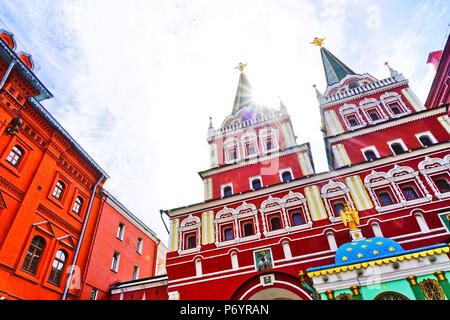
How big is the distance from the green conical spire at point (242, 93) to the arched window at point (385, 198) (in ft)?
47.7

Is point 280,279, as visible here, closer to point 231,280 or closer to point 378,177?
point 231,280

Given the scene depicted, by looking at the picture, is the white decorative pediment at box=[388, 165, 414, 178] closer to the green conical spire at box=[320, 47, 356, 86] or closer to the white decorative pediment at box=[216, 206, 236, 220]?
the white decorative pediment at box=[216, 206, 236, 220]

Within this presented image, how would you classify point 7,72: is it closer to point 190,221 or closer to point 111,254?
point 190,221

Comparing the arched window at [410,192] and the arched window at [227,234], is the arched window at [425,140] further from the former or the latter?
the arched window at [227,234]

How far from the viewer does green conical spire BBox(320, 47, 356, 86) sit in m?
25.7

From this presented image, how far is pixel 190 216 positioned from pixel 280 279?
22.1 feet

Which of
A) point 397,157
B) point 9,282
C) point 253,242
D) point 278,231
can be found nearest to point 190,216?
point 253,242

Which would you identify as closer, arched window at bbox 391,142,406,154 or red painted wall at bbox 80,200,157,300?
arched window at bbox 391,142,406,154

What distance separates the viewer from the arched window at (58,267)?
1580 centimetres

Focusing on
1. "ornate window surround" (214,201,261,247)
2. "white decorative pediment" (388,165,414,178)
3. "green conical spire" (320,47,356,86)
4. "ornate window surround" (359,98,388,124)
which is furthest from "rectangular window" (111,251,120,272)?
"green conical spire" (320,47,356,86)

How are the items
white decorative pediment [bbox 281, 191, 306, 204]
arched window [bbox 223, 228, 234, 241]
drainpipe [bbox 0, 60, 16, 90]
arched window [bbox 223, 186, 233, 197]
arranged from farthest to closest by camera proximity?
arched window [bbox 223, 186, 233, 197] → arched window [bbox 223, 228, 234, 241] → white decorative pediment [bbox 281, 191, 306, 204] → drainpipe [bbox 0, 60, 16, 90]

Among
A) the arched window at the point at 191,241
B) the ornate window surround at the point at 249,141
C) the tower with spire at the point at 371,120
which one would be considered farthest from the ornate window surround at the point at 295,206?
the arched window at the point at 191,241

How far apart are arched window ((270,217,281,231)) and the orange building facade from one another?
11.6 m

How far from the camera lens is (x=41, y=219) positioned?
15.8 metres
